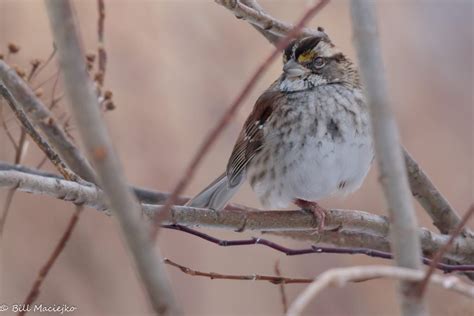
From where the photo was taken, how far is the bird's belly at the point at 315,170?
9.97ft

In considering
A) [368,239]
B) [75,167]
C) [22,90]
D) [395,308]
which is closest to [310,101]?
[368,239]

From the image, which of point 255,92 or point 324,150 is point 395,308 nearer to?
point 255,92

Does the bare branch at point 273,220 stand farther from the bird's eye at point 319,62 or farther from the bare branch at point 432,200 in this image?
the bird's eye at point 319,62

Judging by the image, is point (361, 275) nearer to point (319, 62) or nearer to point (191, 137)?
point (319, 62)

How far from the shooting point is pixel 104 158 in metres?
1.01

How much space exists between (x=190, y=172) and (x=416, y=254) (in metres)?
0.38

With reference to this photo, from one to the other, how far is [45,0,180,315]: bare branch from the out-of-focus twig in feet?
1.29

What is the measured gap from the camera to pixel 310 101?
3.16m

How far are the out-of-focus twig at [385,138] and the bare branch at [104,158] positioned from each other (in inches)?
15.5

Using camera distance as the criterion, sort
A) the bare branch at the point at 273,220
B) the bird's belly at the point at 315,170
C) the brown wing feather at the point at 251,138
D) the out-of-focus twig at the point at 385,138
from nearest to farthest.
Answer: the out-of-focus twig at the point at 385,138, the bare branch at the point at 273,220, the bird's belly at the point at 315,170, the brown wing feather at the point at 251,138

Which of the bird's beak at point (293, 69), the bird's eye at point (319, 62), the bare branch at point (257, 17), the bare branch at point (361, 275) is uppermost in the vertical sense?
the bare branch at point (257, 17)

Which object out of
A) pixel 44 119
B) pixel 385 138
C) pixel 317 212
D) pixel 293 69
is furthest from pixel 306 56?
pixel 385 138

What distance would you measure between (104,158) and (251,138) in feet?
7.76

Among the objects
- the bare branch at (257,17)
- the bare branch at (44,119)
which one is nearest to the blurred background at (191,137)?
the bare branch at (44,119)
